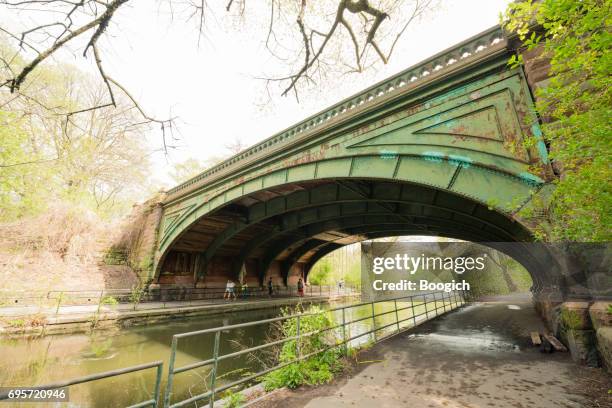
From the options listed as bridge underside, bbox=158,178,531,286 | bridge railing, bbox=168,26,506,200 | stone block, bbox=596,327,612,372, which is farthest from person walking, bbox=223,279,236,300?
stone block, bbox=596,327,612,372

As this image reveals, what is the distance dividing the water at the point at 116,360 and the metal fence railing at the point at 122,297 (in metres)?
1.70

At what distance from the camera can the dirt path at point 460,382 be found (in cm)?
341

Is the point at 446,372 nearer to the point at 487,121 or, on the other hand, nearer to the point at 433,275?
the point at 487,121

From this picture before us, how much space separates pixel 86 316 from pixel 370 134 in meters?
11.3

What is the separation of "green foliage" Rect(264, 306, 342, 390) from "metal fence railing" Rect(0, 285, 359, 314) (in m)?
9.06

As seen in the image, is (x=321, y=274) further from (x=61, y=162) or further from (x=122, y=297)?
(x=61, y=162)

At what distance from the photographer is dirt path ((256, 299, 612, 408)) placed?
3.41 metres

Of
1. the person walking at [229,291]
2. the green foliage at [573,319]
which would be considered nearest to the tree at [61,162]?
the person walking at [229,291]

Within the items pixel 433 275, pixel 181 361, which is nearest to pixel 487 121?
pixel 181 361

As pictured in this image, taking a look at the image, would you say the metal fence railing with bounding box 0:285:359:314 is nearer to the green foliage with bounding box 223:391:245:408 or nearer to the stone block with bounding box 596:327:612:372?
the green foliage with bounding box 223:391:245:408

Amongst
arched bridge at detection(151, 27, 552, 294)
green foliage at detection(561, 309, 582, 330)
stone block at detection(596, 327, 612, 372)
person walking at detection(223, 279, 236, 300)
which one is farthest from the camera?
person walking at detection(223, 279, 236, 300)

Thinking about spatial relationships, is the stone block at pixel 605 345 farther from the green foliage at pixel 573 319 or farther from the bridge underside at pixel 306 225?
the bridge underside at pixel 306 225

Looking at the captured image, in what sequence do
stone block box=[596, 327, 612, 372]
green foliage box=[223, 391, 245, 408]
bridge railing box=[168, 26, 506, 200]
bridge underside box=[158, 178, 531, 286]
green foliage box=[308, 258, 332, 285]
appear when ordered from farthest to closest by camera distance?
green foliage box=[308, 258, 332, 285], bridge underside box=[158, 178, 531, 286], bridge railing box=[168, 26, 506, 200], stone block box=[596, 327, 612, 372], green foliage box=[223, 391, 245, 408]

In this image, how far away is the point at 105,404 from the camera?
4.96 metres
